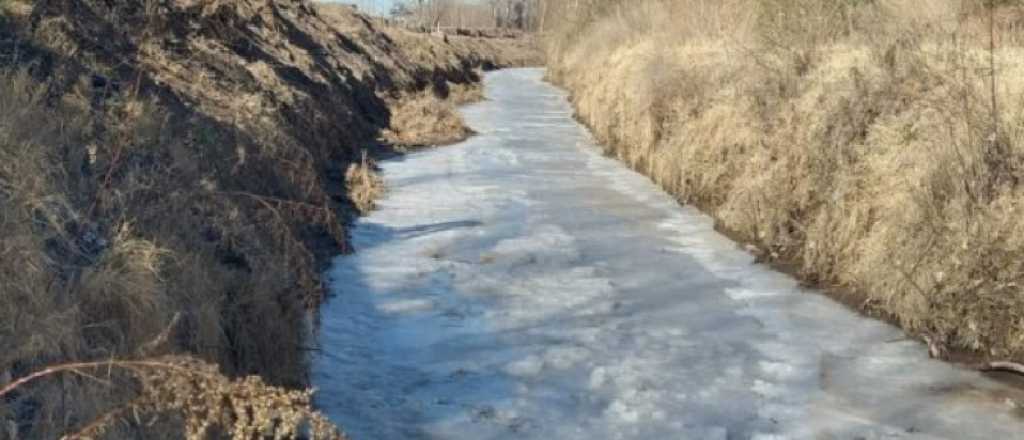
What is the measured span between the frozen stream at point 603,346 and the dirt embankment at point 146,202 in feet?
1.73

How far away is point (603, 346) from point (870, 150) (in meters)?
2.70

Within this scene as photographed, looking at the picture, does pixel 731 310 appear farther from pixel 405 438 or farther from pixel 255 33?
pixel 255 33

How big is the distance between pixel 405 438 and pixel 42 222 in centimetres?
188

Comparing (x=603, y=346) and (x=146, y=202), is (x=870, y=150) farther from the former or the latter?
(x=146, y=202)

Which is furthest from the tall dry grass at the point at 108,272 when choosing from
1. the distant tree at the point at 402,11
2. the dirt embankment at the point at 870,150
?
the distant tree at the point at 402,11

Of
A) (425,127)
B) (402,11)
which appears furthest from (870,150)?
(402,11)

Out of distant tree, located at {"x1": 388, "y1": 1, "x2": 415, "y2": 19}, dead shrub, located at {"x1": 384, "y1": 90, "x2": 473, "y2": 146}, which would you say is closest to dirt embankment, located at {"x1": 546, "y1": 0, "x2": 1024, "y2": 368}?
dead shrub, located at {"x1": 384, "y1": 90, "x2": 473, "y2": 146}

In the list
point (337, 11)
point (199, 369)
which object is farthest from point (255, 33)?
point (337, 11)

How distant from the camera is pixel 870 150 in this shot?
722 cm

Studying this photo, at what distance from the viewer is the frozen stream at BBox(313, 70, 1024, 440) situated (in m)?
4.95

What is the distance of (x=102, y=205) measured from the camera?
4.82 metres

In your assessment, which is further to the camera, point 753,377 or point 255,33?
point 255,33

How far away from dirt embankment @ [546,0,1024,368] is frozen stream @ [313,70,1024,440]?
1.03 ft

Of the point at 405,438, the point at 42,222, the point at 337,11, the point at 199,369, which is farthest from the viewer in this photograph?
the point at 337,11
